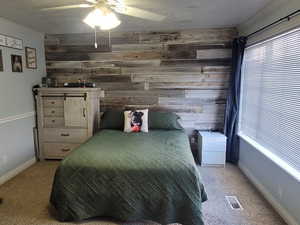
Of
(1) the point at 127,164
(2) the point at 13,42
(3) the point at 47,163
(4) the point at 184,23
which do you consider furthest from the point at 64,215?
(4) the point at 184,23

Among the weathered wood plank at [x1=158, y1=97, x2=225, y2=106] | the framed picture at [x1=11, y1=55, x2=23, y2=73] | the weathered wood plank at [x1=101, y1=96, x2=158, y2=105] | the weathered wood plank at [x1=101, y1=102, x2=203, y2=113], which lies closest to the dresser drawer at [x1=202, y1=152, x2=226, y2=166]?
the weathered wood plank at [x1=101, y1=102, x2=203, y2=113]

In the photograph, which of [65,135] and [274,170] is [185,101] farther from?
[65,135]

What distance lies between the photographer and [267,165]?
99.1 inches

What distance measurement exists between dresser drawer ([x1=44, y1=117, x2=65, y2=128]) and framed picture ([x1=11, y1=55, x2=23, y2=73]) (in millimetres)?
861

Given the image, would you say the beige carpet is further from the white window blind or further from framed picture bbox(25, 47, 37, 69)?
framed picture bbox(25, 47, 37, 69)

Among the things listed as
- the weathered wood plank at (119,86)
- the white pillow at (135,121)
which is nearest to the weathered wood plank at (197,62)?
the weathered wood plank at (119,86)

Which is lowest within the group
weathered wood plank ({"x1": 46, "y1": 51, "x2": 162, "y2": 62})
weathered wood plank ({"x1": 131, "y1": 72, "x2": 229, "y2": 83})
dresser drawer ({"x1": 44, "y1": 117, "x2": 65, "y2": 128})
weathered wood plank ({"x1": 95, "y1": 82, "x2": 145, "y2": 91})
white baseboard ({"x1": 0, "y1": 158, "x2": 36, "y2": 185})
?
white baseboard ({"x1": 0, "y1": 158, "x2": 36, "y2": 185})

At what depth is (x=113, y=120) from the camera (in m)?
3.54

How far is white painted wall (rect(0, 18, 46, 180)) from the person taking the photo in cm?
293

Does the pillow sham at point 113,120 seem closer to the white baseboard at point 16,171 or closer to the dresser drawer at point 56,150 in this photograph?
the dresser drawer at point 56,150

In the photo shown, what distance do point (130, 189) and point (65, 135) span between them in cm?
199

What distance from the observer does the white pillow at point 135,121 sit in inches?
132

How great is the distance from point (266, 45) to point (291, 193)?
1.74m

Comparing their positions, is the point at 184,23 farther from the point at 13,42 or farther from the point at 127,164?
the point at 13,42
